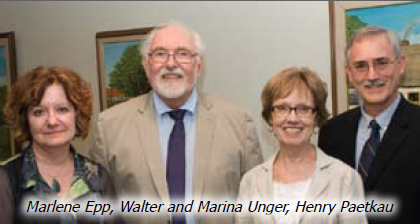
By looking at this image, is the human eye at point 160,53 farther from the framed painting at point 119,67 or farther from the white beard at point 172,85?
the framed painting at point 119,67

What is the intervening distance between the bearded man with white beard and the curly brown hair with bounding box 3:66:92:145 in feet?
1.12

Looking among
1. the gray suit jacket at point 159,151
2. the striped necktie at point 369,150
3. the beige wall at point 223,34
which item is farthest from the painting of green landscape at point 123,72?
the striped necktie at point 369,150

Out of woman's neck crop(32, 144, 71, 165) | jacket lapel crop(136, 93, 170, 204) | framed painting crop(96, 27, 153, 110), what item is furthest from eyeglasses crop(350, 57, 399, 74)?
framed painting crop(96, 27, 153, 110)

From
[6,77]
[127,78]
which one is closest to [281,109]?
[6,77]

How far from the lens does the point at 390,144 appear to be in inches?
66.1

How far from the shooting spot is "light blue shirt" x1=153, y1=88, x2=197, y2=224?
1845 mm

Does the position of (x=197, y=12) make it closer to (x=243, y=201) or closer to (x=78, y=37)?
(x=78, y=37)

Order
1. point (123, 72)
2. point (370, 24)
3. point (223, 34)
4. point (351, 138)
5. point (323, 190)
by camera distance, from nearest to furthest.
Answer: point (323, 190)
point (351, 138)
point (370, 24)
point (223, 34)
point (123, 72)

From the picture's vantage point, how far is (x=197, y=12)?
252 cm

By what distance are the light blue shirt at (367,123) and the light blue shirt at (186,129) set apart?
0.71 metres

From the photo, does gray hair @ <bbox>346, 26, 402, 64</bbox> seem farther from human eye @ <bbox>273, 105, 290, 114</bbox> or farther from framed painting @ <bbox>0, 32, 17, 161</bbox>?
framed painting @ <bbox>0, 32, 17, 161</bbox>

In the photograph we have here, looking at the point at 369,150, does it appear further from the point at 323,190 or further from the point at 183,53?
the point at 183,53

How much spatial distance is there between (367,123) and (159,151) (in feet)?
2.92

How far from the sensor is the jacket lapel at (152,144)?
1.80 meters
